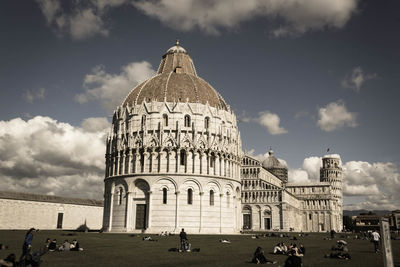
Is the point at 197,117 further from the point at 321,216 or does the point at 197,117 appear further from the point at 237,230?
the point at 321,216

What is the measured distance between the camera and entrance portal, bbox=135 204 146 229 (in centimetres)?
5553

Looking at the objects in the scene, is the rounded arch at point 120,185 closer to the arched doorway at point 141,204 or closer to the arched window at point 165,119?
the arched doorway at point 141,204

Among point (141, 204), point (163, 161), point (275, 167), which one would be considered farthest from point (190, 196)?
point (275, 167)

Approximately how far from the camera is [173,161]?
183 feet

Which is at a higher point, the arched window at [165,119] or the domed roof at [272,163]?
the domed roof at [272,163]

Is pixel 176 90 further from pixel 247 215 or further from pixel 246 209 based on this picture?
pixel 247 215

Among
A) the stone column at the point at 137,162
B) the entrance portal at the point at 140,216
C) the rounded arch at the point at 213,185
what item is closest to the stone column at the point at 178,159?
the rounded arch at the point at 213,185

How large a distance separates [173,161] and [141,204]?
26.0 feet

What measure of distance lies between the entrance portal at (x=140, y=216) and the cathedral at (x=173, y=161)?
0.47 feet

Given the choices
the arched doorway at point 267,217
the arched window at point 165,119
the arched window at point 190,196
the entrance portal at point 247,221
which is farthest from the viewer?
the arched doorway at point 267,217

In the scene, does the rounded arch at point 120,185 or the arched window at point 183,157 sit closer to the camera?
the arched window at point 183,157

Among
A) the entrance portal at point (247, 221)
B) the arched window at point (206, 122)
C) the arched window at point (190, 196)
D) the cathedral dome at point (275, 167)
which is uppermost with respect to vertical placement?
the cathedral dome at point (275, 167)

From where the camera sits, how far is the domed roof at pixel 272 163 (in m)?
142

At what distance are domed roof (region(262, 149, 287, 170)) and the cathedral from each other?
257 feet
